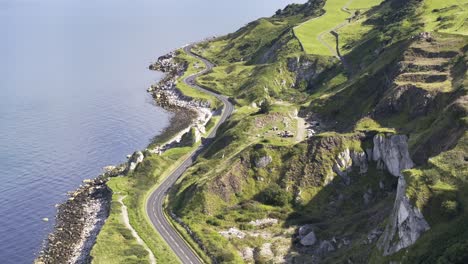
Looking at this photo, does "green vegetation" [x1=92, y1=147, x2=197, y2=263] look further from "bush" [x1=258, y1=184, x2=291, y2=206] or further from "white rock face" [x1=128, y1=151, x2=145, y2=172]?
"bush" [x1=258, y1=184, x2=291, y2=206]

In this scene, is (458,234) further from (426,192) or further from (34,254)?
(34,254)

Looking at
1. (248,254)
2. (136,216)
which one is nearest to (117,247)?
(136,216)

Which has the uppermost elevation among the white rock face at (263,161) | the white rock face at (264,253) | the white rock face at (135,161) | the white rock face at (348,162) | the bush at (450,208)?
the white rock face at (135,161)

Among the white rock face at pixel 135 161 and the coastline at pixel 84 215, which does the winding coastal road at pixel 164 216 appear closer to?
the coastline at pixel 84 215

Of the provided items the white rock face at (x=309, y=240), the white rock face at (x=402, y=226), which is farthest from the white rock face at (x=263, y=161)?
the white rock face at (x=402, y=226)

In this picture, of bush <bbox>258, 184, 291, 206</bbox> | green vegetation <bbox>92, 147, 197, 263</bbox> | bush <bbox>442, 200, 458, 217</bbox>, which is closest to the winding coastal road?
green vegetation <bbox>92, 147, 197, 263</bbox>

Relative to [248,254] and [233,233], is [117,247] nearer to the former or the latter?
[233,233]
